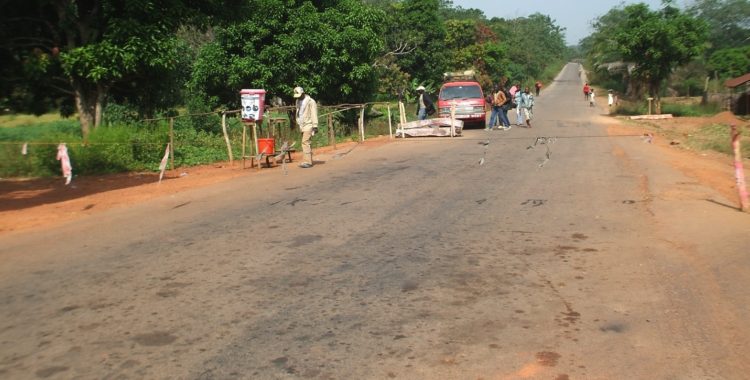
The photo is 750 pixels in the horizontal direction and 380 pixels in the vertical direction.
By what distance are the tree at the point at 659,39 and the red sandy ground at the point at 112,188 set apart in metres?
16.0

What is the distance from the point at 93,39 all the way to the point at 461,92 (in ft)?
48.9

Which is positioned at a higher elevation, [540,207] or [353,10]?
[353,10]

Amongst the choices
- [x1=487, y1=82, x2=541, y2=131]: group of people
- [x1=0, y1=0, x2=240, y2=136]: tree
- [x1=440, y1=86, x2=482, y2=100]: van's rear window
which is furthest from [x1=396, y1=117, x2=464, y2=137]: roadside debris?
[x1=0, y1=0, x2=240, y2=136]: tree

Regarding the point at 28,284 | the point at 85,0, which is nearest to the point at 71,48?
the point at 85,0

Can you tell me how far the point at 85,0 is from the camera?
14.5m

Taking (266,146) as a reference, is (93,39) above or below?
above

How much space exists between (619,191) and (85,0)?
12.3 meters

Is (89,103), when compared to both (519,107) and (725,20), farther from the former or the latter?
(725,20)

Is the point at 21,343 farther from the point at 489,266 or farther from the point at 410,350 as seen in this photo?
the point at 489,266

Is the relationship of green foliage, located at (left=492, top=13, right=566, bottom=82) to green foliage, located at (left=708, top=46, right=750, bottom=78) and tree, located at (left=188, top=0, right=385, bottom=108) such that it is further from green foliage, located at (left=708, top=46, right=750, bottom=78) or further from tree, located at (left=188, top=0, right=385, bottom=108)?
tree, located at (left=188, top=0, right=385, bottom=108)

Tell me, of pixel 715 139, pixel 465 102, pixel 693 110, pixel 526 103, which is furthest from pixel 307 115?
pixel 693 110

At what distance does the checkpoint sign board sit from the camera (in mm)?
13586

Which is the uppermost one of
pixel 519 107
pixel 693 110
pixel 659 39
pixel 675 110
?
pixel 659 39

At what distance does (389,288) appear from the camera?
5.26m
